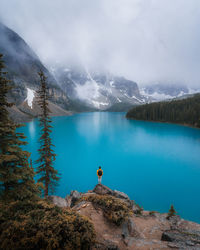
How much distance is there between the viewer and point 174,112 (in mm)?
86125

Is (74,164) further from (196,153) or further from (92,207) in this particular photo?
(196,153)

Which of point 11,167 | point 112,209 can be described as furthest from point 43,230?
point 112,209

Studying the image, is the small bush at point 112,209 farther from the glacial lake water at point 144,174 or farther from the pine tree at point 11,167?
the glacial lake water at point 144,174

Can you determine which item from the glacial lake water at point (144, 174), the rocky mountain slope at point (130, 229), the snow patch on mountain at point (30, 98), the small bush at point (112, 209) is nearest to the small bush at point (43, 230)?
the rocky mountain slope at point (130, 229)

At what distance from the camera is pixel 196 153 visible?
3119 cm

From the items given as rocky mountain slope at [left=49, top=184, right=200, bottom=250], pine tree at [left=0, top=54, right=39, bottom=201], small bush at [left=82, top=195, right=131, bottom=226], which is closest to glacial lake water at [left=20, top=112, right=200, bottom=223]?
rocky mountain slope at [left=49, top=184, right=200, bottom=250]

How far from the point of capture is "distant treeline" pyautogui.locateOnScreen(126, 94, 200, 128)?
240 ft

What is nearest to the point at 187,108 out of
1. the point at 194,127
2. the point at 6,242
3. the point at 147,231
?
the point at 194,127

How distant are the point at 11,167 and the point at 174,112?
9663 centimetres

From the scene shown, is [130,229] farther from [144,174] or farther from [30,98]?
[30,98]

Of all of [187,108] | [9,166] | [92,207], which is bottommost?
[92,207]

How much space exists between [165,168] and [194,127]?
6047cm

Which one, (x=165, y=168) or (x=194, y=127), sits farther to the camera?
(x=194, y=127)

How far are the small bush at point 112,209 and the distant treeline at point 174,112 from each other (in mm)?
77078
